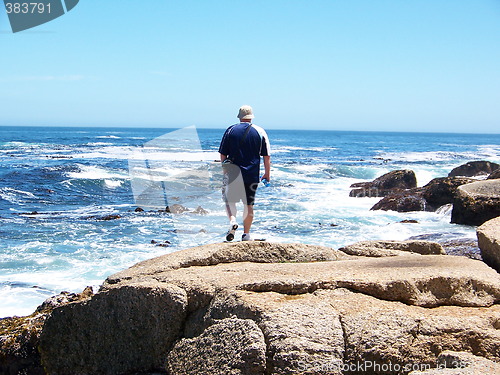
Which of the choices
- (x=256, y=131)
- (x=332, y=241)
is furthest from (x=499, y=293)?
(x=332, y=241)

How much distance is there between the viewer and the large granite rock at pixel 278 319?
11.9 ft

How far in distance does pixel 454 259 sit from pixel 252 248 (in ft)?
6.70

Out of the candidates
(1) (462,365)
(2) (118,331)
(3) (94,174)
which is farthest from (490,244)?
(3) (94,174)

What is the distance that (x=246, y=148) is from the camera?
6438 millimetres

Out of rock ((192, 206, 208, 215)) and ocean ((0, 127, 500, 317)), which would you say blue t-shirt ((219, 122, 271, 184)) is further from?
rock ((192, 206, 208, 215))

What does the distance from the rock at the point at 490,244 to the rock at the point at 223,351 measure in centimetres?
287

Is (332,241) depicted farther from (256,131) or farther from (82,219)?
(82,219)

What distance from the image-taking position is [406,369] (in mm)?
3635

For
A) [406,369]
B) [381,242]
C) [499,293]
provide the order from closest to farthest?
1. [406,369]
2. [499,293]
3. [381,242]

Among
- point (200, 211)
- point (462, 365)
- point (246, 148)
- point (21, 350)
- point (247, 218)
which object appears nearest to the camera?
point (462, 365)

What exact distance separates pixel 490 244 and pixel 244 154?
2.98m

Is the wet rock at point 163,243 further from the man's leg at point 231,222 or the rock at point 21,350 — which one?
the rock at point 21,350

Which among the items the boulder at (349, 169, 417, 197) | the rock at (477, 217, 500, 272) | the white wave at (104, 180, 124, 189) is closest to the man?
the rock at (477, 217, 500, 272)

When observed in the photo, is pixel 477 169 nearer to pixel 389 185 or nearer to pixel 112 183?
pixel 389 185
